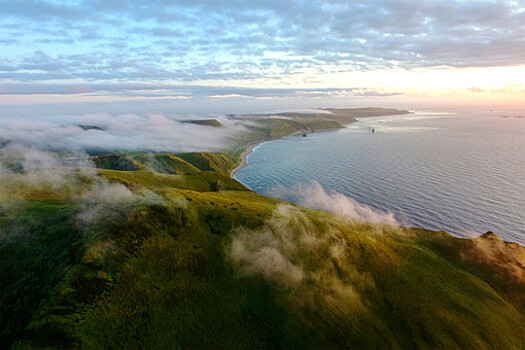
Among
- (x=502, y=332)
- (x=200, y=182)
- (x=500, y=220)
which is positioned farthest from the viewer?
(x=200, y=182)

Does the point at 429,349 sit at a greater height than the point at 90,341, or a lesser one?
lesser

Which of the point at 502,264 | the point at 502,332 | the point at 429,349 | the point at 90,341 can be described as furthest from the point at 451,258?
the point at 90,341

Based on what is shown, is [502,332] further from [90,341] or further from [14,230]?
[14,230]

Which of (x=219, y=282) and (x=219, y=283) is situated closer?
(x=219, y=283)
